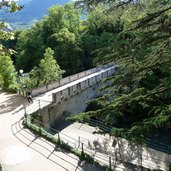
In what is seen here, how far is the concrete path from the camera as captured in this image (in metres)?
12.9

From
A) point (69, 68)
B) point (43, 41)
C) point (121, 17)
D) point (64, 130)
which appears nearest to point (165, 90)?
point (121, 17)

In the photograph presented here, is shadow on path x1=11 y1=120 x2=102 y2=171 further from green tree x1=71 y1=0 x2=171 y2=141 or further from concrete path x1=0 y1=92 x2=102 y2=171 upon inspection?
green tree x1=71 y1=0 x2=171 y2=141

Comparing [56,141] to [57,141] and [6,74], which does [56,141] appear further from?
[6,74]

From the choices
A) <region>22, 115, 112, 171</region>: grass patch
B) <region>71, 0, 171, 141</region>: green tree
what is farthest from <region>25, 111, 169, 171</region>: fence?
<region>71, 0, 171, 141</region>: green tree

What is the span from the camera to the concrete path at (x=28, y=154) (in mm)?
12891

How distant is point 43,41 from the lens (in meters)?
44.7

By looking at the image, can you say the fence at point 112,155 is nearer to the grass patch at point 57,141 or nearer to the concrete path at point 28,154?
the grass patch at point 57,141

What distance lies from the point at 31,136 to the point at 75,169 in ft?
13.8

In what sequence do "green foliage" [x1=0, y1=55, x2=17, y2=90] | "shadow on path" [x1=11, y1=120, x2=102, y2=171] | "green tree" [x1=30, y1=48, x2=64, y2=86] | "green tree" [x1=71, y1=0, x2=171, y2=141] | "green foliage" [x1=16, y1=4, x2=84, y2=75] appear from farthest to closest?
"green foliage" [x1=16, y1=4, x2=84, y2=75] → "green tree" [x1=30, y1=48, x2=64, y2=86] → "green foliage" [x1=0, y1=55, x2=17, y2=90] → "shadow on path" [x1=11, y1=120, x2=102, y2=171] → "green tree" [x1=71, y1=0, x2=171, y2=141]

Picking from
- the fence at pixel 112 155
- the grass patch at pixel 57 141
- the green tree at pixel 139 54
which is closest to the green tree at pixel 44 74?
the fence at pixel 112 155

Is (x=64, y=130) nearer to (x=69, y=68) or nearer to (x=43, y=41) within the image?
(x=69, y=68)

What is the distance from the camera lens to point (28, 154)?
14031 millimetres

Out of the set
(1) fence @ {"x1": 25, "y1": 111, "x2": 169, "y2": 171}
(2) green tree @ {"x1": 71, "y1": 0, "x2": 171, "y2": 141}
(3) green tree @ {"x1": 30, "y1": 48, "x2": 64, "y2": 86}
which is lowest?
(1) fence @ {"x1": 25, "y1": 111, "x2": 169, "y2": 171}

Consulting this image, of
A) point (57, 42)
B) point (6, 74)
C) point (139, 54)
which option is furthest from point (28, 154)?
point (57, 42)
